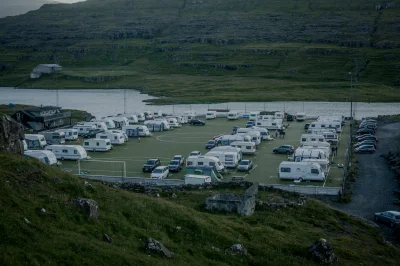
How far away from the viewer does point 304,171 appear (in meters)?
29.1

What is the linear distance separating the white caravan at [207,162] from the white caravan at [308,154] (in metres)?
5.13

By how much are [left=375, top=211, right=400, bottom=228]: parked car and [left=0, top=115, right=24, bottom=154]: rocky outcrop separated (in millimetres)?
15397

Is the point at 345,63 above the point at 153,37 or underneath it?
underneath

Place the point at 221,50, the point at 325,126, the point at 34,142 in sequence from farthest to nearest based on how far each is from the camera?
the point at 221,50
the point at 325,126
the point at 34,142

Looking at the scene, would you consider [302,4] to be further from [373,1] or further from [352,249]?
[352,249]

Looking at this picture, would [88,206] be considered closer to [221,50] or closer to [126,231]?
[126,231]

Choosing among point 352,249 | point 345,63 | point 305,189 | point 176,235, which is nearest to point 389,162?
point 305,189

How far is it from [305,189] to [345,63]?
89586mm

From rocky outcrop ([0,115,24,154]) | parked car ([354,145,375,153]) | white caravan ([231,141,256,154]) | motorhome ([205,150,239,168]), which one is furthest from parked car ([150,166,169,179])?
parked car ([354,145,375,153])

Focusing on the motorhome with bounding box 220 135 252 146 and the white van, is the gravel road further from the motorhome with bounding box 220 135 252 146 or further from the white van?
the motorhome with bounding box 220 135 252 146

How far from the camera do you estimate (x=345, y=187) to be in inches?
1086

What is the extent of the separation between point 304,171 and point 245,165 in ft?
13.3

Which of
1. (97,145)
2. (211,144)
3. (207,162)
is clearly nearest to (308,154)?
(207,162)

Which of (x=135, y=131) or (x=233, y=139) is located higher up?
(x=135, y=131)
